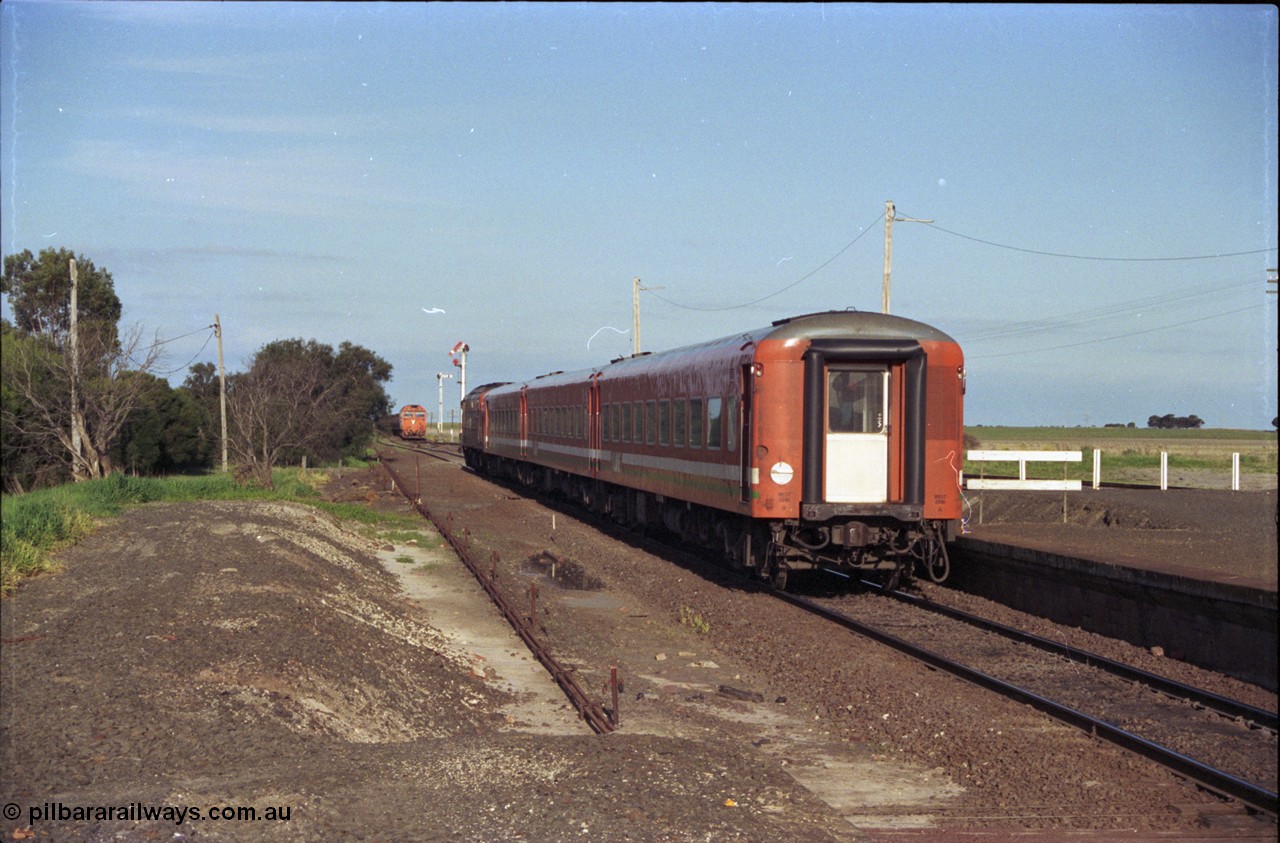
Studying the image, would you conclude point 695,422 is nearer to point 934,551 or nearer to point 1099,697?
point 934,551

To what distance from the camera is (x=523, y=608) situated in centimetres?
1377

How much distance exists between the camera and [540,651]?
35.1ft

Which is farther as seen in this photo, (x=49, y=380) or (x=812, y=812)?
(x=49, y=380)

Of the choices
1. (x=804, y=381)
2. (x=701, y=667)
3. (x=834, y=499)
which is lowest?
(x=701, y=667)

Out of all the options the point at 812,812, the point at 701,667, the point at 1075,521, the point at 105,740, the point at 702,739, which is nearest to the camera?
the point at 812,812

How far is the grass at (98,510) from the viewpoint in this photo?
40.1 feet

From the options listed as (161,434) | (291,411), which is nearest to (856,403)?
(161,434)

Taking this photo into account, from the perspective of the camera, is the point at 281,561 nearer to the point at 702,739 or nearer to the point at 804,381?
the point at 804,381

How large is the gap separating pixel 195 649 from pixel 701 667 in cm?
430

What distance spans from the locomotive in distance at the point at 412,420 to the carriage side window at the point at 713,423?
6496cm

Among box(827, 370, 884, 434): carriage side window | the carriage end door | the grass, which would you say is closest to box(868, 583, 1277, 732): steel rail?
the carriage end door

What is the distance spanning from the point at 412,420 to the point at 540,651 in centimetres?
6935

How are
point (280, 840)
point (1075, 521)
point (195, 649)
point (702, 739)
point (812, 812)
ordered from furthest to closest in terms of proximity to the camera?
point (1075, 521) < point (195, 649) < point (702, 739) < point (812, 812) < point (280, 840)

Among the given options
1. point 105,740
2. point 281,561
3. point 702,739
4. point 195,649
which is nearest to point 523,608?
point 281,561
